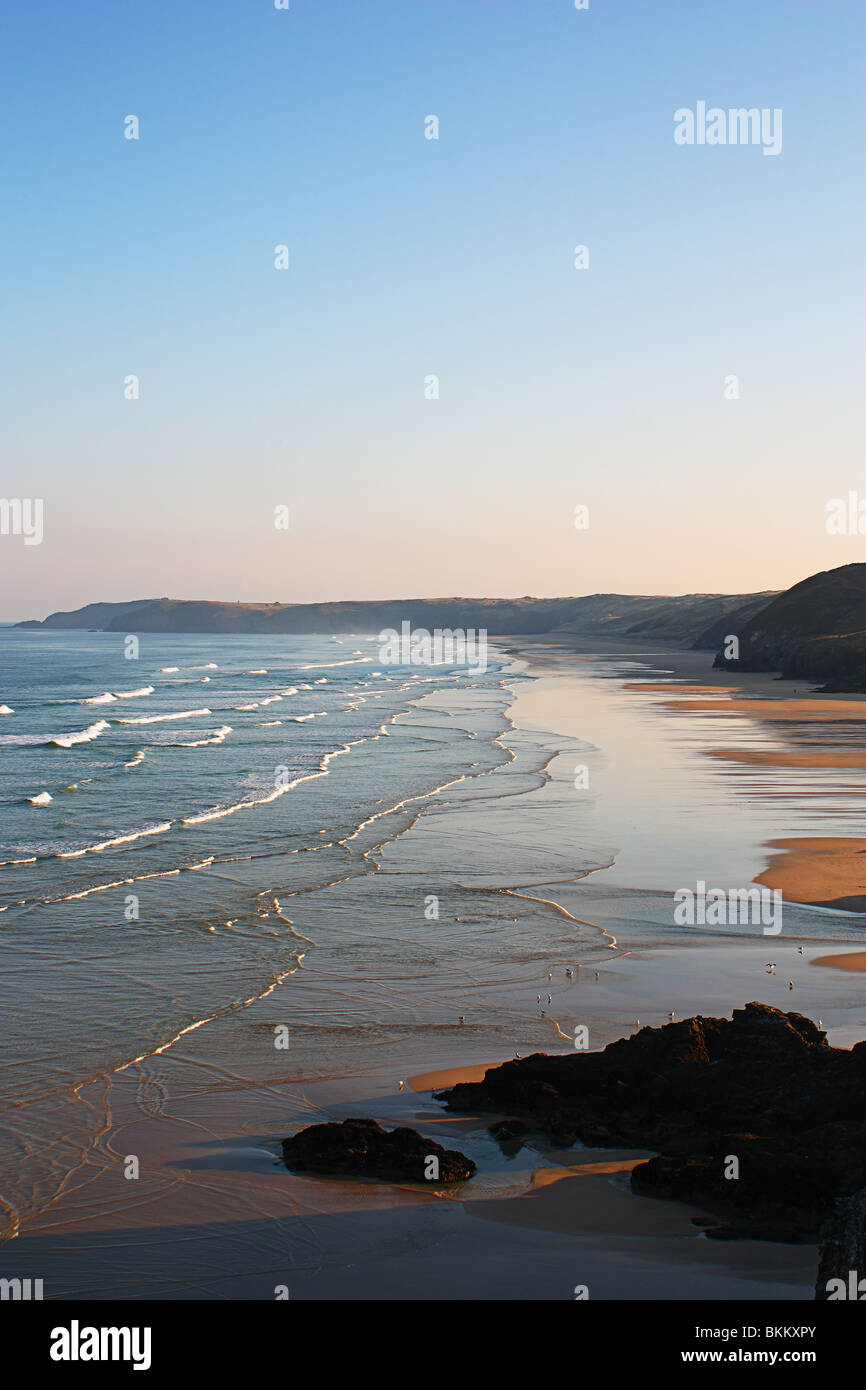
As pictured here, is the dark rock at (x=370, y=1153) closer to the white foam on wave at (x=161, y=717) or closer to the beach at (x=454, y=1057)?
the beach at (x=454, y=1057)

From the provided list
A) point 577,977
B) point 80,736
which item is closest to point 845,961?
point 577,977

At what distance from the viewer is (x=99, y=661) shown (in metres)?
109

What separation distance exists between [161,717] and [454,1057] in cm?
3954

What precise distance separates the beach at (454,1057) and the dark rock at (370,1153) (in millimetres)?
136

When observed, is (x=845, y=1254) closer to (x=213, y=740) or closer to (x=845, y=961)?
(x=845, y=961)

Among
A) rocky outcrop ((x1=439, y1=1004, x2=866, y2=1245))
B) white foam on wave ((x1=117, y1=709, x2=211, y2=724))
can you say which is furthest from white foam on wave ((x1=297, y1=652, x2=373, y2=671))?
rocky outcrop ((x1=439, y1=1004, x2=866, y2=1245))

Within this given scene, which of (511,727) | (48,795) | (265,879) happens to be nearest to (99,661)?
(511,727)

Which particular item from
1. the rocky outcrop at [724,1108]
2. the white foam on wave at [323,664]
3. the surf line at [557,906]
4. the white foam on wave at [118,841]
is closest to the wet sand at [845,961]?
the surf line at [557,906]

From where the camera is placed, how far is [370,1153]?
7.75m

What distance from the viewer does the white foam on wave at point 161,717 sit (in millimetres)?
45531

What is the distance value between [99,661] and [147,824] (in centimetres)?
9039

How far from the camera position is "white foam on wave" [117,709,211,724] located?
45.5 meters

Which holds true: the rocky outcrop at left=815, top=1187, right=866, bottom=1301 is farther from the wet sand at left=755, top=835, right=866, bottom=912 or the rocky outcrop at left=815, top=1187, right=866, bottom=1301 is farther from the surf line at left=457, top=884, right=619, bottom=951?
the wet sand at left=755, top=835, right=866, bottom=912
